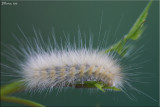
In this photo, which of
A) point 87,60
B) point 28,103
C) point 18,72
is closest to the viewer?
point 28,103

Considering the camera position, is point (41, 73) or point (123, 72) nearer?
point (41, 73)

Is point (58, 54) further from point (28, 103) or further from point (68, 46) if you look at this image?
point (28, 103)

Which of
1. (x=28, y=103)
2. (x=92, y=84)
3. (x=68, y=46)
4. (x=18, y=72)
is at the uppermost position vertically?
(x=68, y=46)

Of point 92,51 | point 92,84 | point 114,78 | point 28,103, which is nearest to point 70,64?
point 92,51

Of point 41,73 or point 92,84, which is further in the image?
point 41,73

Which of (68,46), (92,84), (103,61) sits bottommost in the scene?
(92,84)

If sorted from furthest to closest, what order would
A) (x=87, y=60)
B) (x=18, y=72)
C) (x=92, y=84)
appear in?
1. (x=87, y=60)
2. (x=18, y=72)
3. (x=92, y=84)

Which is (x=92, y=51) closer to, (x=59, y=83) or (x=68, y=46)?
(x=68, y=46)

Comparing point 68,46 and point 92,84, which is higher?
point 68,46

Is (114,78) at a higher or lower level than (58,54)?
lower

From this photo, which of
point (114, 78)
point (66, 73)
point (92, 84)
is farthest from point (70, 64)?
point (92, 84)
